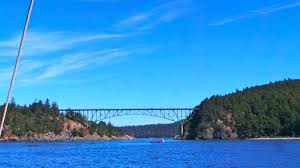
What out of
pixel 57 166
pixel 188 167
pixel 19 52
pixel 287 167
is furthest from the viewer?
pixel 57 166

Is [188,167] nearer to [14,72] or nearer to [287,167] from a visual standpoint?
[287,167]

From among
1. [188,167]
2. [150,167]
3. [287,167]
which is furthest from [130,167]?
[287,167]

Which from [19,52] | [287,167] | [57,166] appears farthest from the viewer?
[57,166]

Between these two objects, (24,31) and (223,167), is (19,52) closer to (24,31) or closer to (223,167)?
(24,31)

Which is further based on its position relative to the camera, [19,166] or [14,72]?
[19,166]

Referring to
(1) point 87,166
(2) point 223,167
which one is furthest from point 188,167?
(1) point 87,166

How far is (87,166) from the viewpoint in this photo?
90.9m

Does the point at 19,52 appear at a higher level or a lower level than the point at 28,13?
lower

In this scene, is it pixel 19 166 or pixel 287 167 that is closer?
pixel 287 167

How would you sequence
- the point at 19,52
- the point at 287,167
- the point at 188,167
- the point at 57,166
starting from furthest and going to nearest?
the point at 57,166 < the point at 188,167 < the point at 287,167 < the point at 19,52

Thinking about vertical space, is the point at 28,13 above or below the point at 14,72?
above

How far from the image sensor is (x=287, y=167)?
78.1 m

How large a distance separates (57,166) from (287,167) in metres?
33.6

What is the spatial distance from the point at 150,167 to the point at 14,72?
2958 inches
